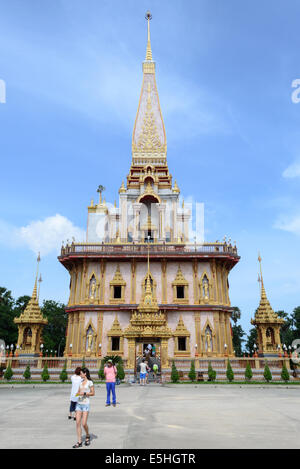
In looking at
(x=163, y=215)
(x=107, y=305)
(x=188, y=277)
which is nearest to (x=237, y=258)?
(x=188, y=277)

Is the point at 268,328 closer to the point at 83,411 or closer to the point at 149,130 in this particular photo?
the point at 149,130

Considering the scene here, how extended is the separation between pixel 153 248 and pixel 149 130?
20325mm

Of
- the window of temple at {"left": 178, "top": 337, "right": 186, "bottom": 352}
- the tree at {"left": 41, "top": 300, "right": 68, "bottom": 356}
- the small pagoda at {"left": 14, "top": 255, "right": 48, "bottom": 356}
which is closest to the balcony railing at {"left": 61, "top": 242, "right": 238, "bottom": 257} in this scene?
the small pagoda at {"left": 14, "top": 255, "right": 48, "bottom": 356}

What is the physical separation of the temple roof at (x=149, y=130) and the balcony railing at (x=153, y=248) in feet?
50.7

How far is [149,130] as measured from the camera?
155ft

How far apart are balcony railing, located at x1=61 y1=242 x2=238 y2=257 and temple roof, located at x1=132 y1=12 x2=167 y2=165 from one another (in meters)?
15.4

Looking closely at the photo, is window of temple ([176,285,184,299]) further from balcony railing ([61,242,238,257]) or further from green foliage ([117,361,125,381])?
green foliage ([117,361,125,381])

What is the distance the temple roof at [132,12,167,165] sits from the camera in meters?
45.8

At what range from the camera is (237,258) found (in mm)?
34594

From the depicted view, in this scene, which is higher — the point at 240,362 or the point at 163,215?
the point at 163,215
